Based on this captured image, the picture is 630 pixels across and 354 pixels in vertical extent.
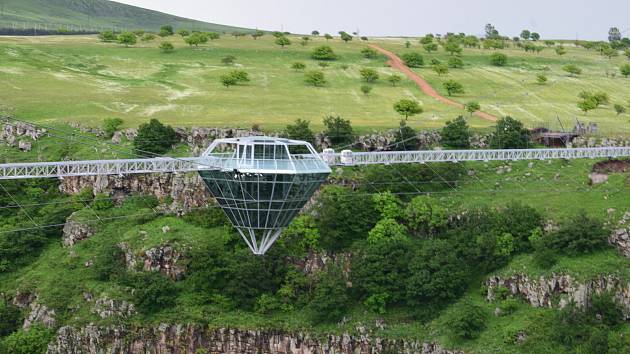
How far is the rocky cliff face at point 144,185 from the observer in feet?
354

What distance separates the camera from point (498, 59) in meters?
193

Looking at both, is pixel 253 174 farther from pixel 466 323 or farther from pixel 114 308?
pixel 466 323

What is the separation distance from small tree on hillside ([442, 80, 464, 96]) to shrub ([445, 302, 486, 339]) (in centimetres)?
7229

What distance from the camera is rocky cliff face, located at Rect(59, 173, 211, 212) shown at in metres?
108

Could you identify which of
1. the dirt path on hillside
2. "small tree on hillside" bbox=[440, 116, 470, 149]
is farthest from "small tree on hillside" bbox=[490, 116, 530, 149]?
A: the dirt path on hillside

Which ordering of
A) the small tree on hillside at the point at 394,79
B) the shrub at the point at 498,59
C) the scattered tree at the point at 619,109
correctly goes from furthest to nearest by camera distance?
the shrub at the point at 498,59 < the small tree on hillside at the point at 394,79 < the scattered tree at the point at 619,109

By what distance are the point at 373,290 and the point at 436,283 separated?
6.21 m

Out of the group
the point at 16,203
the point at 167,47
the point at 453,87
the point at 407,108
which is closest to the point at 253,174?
the point at 16,203

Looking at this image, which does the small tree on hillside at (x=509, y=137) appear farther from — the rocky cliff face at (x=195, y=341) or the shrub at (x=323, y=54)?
the shrub at (x=323, y=54)

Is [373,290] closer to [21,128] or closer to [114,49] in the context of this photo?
[21,128]

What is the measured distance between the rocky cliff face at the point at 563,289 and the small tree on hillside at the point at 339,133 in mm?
30973

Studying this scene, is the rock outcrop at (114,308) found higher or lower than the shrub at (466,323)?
lower

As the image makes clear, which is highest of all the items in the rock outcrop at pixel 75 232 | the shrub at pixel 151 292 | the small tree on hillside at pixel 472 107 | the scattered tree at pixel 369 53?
the scattered tree at pixel 369 53

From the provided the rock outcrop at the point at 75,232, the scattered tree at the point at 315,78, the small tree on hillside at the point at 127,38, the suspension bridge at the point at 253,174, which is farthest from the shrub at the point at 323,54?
the suspension bridge at the point at 253,174
